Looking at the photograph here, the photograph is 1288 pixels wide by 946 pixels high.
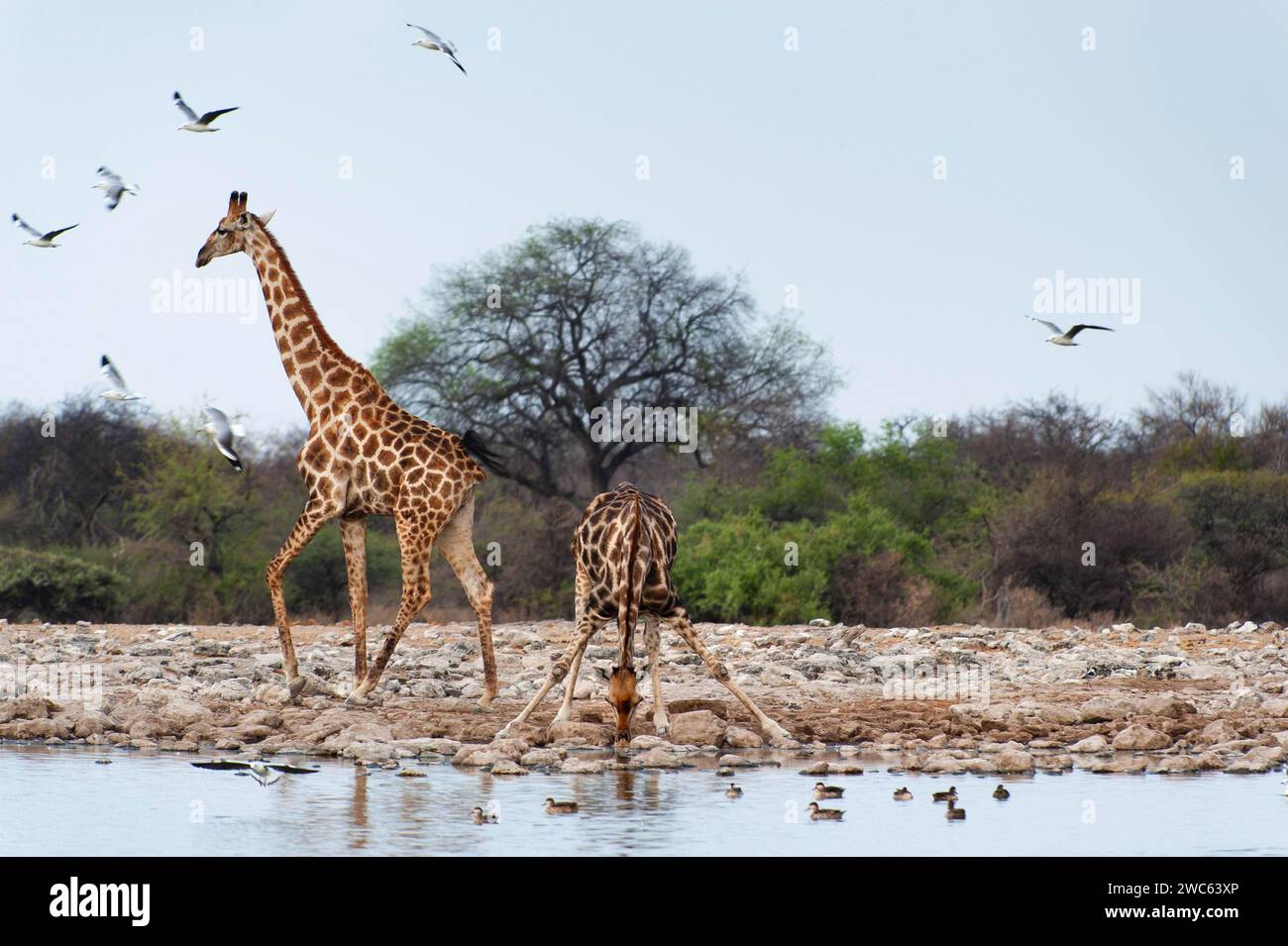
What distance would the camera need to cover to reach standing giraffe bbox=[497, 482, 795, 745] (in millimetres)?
10370

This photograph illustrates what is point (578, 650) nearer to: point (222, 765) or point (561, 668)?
point (561, 668)

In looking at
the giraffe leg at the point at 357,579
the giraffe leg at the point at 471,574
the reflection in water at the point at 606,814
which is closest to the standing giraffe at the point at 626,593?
the reflection in water at the point at 606,814

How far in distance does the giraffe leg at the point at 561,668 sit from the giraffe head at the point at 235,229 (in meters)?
4.55

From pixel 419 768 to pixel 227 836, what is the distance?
2.33 m

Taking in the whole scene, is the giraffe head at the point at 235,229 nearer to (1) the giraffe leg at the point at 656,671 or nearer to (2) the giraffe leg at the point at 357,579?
(2) the giraffe leg at the point at 357,579

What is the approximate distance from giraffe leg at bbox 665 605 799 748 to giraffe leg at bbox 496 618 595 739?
56 cm

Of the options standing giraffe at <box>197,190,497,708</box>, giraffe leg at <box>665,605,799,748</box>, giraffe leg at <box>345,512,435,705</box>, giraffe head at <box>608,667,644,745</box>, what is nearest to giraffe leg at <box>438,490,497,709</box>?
standing giraffe at <box>197,190,497,708</box>

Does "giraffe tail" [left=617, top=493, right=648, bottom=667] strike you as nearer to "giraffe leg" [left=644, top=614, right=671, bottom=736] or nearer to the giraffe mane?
"giraffe leg" [left=644, top=614, right=671, bottom=736]

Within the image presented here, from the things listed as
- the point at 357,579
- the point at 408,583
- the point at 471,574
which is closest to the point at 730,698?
the point at 471,574

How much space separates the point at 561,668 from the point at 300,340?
3.82 meters

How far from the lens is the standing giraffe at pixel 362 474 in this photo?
1273 centimetres

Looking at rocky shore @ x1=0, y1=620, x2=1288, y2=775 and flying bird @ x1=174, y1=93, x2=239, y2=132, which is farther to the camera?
flying bird @ x1=174, y1=93, x2=239, y2=132

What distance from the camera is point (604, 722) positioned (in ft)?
39.0

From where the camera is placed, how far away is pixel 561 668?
11414mm
